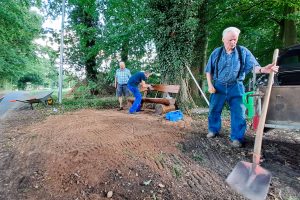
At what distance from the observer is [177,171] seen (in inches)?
163

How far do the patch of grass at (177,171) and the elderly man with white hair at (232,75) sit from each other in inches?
53.8

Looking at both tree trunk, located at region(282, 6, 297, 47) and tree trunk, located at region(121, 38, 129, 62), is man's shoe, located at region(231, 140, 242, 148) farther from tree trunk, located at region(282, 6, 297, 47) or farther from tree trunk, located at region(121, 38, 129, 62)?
tree trunk, located at region(282, 6, 297, 47)

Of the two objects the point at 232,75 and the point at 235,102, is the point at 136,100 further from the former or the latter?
the point at 232,75

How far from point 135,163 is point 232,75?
2212mm

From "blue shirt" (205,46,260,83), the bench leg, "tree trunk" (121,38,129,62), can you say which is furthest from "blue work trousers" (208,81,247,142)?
"tree trunk" (121,38,129,62)

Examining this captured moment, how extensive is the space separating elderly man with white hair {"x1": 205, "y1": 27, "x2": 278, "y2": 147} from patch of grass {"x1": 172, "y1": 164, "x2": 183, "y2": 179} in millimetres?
1367

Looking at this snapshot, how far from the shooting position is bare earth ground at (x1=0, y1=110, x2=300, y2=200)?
3736 mm

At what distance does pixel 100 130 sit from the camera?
6.37 m

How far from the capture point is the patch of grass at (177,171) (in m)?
4.03

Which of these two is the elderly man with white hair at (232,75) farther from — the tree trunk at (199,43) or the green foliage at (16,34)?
the green foliage at (16,34)

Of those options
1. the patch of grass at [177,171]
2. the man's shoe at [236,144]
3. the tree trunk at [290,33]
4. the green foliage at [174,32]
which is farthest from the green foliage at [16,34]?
the patch of grass at [177,171]

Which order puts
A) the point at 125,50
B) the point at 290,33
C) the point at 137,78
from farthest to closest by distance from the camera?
the point at 290,33 < the point at 125,50 < the point at 137,78

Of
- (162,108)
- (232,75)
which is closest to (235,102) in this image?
(232,75)

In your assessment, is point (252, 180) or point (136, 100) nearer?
point (252, 180)
